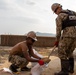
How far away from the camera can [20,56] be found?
7062 millimetres

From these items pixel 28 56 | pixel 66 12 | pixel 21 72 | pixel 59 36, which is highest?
pixel 66 12

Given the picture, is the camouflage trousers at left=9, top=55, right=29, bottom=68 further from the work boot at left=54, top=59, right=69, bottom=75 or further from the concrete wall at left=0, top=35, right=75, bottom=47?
the concrete wall at left=0, top=35, right=75, bottom=47

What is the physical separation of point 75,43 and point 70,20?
0.57 metres

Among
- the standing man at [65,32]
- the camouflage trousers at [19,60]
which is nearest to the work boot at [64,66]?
the standing man at [65,32]

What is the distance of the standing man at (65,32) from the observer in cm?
654

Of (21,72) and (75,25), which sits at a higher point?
(75,25)

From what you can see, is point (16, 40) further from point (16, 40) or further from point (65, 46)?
point (65, 46)

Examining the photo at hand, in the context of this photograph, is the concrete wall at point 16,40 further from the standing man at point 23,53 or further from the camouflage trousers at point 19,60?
the camouflage trousers at point 19,60

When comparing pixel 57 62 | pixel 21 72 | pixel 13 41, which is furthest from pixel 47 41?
pixel 21 72

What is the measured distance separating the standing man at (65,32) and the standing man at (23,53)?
1.82ft

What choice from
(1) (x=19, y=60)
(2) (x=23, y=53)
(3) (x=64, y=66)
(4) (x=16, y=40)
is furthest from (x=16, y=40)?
(3) (x=64, y=66)

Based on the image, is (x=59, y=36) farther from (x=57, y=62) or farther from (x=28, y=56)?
(x=57, y=62)

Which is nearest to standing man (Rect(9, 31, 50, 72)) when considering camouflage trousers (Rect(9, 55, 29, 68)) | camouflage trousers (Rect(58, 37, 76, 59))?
camouflage trousers (Rect(9, 55, 29, 68))

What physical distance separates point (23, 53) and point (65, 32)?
1098mm
